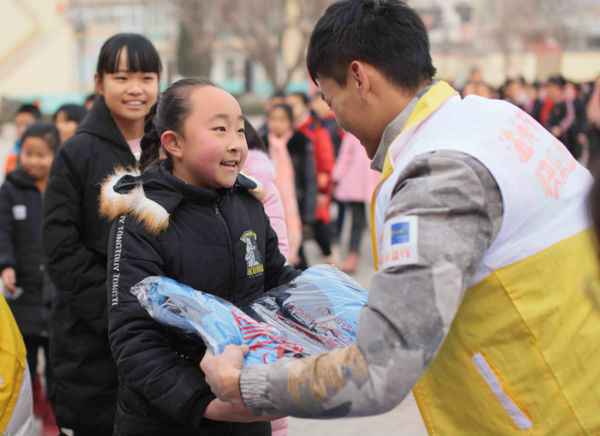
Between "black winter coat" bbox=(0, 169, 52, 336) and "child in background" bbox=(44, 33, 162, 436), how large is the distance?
4.77 feet

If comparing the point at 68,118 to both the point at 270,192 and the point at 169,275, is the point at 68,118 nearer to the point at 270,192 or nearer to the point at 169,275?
the point at 270,192

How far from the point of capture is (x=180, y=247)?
2439mm

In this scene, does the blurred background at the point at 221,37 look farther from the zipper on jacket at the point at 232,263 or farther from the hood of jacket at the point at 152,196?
the zipper on jacket at the point at 232,263

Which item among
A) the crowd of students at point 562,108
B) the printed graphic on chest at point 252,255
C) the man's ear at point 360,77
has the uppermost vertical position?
the man's ear at point 360,77

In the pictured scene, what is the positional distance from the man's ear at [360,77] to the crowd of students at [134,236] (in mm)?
511

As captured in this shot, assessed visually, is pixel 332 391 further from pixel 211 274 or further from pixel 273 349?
pixel 211 274

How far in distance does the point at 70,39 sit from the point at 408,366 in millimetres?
40063

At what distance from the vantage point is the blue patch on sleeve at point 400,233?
1.78 metres

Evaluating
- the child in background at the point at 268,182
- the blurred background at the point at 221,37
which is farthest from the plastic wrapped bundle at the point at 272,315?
the blurred background at the point at 221,37

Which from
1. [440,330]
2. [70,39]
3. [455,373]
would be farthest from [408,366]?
[70,39]

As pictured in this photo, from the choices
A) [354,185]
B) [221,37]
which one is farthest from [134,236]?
[221,37]

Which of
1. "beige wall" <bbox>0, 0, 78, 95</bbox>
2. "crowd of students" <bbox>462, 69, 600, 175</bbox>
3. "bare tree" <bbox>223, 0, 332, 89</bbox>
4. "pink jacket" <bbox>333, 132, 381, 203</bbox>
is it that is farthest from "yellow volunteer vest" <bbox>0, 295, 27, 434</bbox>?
"beige wall" <bbox>0, 0, 78, 95</bbox>

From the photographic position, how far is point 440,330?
178 centimetres

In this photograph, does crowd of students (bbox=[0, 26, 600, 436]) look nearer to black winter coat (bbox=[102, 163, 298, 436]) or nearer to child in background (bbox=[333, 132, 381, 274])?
black winter coat (bbox=[102, 163, 298, 436])
